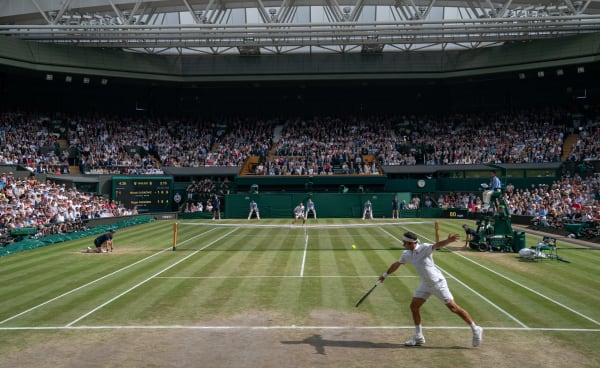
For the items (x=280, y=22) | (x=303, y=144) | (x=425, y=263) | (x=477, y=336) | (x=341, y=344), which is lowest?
(x=341, y=344)

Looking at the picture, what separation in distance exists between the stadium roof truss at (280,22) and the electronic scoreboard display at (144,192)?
11611 millimetres

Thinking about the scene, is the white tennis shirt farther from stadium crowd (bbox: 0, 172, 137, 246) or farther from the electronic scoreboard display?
the electronic scoreboard display

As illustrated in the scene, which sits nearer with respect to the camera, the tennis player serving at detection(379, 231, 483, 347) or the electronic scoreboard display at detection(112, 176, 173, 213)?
the tennis player serving at detection(379, 231, 483, 347)

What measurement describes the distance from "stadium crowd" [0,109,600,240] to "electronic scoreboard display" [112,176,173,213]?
7.40ft

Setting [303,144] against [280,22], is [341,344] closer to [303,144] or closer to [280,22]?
[280,22]

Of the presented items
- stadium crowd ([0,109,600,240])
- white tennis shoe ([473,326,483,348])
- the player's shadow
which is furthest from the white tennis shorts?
stadium crowd ([0,109,600,240])

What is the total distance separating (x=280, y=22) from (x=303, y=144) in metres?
22.9

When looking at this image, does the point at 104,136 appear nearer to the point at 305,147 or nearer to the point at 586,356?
the point at 305,147

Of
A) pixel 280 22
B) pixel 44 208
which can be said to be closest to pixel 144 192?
pixel 44 208

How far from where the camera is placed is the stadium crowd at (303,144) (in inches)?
1729

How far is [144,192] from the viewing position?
44.3 m

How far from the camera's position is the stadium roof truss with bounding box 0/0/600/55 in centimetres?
3196

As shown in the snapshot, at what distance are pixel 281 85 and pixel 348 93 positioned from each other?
8.97 metres

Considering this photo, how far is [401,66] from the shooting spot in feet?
172
